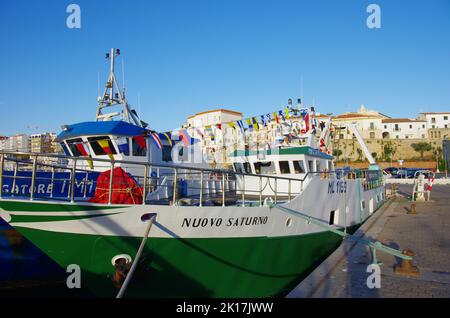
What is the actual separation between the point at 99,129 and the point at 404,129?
299ft

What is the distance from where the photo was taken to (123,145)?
41.2 ft

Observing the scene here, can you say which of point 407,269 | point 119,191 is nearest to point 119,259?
point 119,191

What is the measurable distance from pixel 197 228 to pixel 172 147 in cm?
864

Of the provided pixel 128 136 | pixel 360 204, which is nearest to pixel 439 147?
pixel 360 204

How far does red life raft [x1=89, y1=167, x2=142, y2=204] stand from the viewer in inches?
243

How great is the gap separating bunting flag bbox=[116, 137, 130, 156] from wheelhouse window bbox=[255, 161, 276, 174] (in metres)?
4.88

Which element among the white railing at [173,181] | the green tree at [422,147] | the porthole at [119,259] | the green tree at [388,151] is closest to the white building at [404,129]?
the green tree at [388,151]

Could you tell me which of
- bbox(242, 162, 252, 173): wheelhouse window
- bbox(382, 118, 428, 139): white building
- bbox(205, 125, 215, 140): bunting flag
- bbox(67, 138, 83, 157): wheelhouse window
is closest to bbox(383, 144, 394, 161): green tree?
bbox(382, 118, 428, 139): white building

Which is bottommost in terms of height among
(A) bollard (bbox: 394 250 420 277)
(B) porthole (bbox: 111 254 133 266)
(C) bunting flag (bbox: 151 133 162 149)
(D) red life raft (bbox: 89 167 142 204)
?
(A) bollard (bbox: 394 250 420 277)

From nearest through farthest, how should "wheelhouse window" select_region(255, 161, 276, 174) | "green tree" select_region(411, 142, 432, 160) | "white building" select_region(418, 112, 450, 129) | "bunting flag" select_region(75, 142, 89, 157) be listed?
"wheelhouse window" select_region(255, 161, 276, 174), "bunting flag" select_region(75, 142, 89, 157), "green tree" select_region(411, 142, 432, 160), "white building" select_region(418, 112, 450, 129)

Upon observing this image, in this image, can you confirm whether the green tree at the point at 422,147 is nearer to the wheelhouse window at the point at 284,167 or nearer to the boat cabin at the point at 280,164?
the boat cabin at the point at 280,164

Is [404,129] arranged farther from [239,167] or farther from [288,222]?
[288,222]

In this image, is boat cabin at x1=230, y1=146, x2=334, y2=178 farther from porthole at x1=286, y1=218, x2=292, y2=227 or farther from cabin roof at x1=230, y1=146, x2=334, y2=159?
porthole at x1=286, y1=218, x2=292, y2=227
